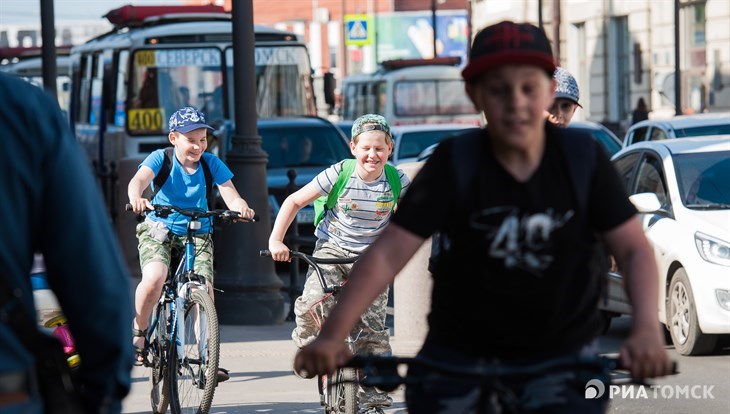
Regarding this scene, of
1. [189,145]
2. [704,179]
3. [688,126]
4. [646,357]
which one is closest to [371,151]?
[189,145]

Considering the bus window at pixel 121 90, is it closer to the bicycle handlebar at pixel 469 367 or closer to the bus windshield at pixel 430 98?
the bus windshield at pixel 430 98

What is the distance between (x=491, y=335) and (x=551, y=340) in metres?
0.13

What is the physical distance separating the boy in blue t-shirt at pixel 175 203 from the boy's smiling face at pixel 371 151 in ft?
2.89

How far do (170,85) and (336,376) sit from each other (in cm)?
1665

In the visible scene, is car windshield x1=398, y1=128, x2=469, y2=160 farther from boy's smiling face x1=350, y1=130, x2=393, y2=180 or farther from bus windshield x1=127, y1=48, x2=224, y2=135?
boy's smiling face x1=350, y1=130, x2=393, y2=180

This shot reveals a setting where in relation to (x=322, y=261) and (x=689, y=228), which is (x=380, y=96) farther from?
(x=322, y=261)

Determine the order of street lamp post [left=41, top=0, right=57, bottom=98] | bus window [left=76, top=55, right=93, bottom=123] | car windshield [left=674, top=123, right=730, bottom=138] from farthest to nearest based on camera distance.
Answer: bus window [left=76, top=55, right=93, bottom=123], street lamp post [left=41, top=0, right=57, bottom=98], car windshield [left=674, top=123, right=730, bottom=138]

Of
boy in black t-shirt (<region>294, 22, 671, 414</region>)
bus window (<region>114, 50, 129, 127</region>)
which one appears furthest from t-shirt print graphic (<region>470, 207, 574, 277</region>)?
bus window (<region>114, 50, 129, 127</region>)

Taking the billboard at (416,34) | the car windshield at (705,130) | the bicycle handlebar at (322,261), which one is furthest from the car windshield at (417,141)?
the billboard at (416,34)

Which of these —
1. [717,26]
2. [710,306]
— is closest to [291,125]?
[710,306]

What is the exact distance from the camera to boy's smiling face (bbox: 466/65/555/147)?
3.37 m

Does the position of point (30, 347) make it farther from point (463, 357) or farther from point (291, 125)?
point (291, 125)

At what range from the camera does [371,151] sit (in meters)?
7.36

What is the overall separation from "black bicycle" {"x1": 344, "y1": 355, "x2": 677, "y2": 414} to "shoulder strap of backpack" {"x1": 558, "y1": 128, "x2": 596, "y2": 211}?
1.19ft
